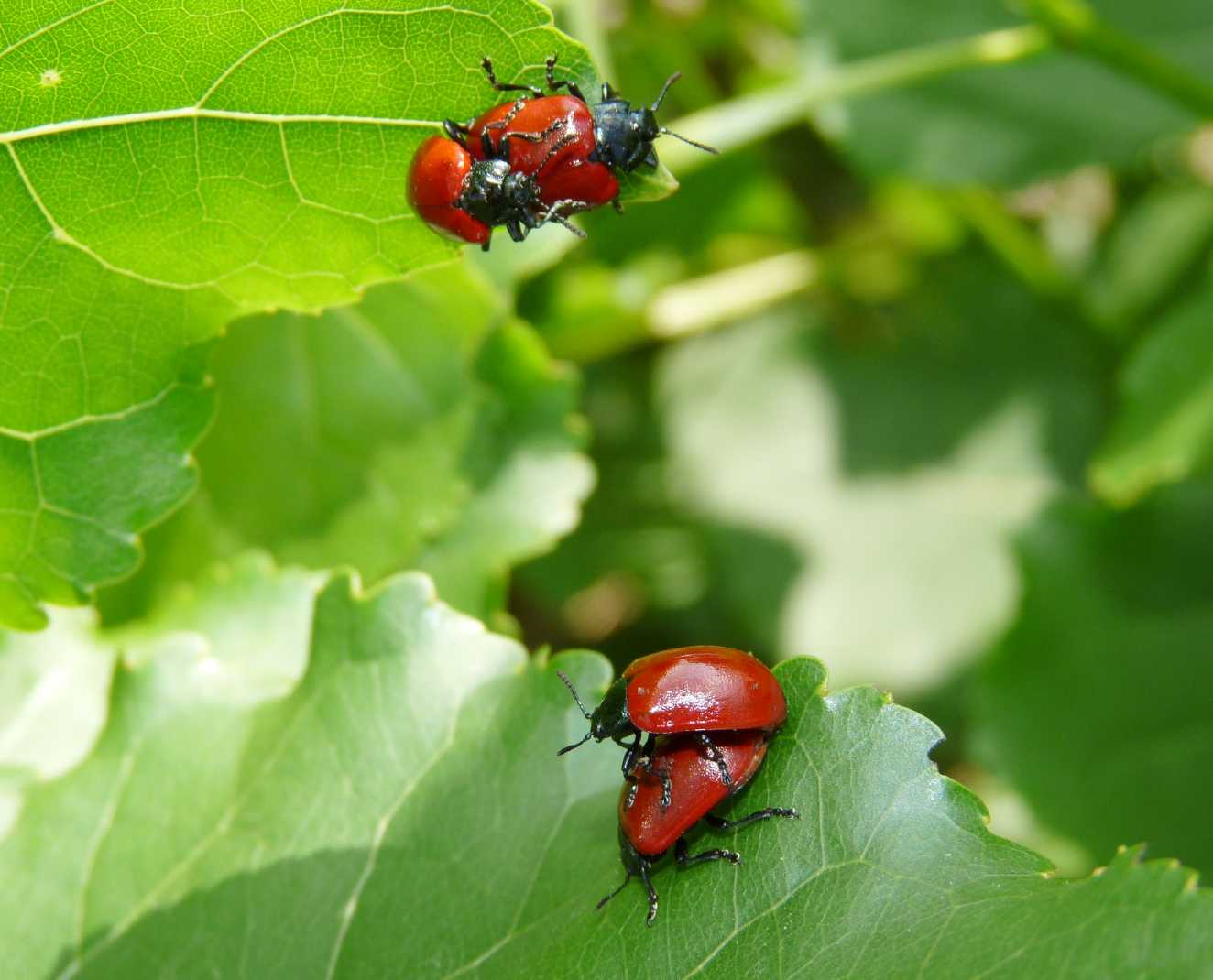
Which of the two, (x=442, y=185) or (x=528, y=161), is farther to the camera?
(x=528, y=161)

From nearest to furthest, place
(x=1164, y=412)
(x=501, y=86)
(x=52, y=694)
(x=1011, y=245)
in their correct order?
(x=501, y=86) → (x=52, y=694) → (x=1164, y=412) → (x=1011, y=245)

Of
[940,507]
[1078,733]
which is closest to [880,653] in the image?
[940,507]

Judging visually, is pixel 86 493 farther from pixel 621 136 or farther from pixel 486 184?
pixel 621 136

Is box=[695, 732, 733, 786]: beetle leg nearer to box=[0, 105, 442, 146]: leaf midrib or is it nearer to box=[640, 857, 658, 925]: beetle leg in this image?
box=[640, 857, 658, 925]: beetle leg

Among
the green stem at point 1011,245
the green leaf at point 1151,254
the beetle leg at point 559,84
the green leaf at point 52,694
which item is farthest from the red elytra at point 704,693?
the green leaf at point 1151,254

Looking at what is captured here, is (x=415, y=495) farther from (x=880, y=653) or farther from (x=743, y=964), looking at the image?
(x=880, y=653)

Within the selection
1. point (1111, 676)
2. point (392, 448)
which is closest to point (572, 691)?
point (392, 448)

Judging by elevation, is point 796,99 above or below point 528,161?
below
